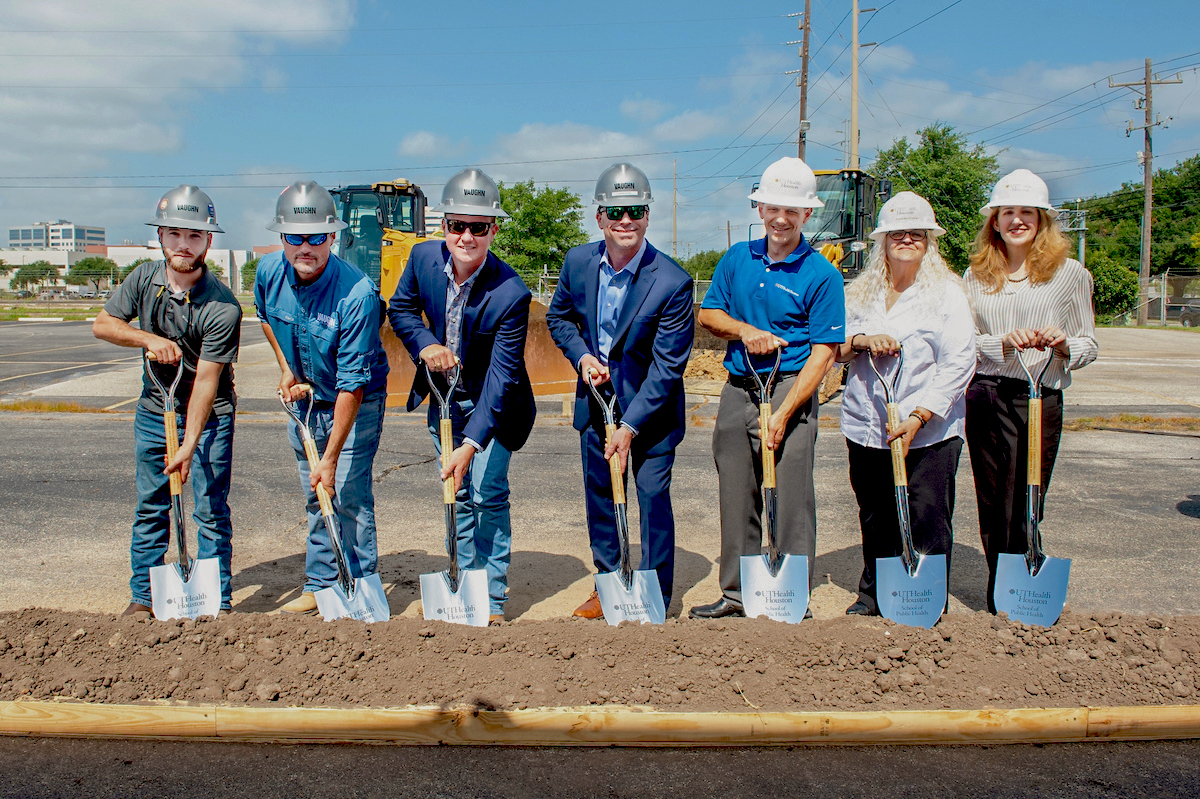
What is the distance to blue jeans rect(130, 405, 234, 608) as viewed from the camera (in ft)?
13.9

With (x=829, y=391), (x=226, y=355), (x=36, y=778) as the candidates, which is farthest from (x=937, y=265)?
(x=829, y=391)

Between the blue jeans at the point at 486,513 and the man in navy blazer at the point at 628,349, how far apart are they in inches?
15.7

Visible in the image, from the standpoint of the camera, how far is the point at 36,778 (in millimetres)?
3012

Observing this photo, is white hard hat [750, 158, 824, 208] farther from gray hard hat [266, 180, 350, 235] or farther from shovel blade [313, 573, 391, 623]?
shovel blade [313, 573, 391, 623]

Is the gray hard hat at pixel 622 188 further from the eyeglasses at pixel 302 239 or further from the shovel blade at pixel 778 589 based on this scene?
the shovel blade at pixel 778 589

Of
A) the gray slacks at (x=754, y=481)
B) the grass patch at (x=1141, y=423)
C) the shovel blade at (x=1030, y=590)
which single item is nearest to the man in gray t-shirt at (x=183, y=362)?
the gray slacks at (x=754, y=481)

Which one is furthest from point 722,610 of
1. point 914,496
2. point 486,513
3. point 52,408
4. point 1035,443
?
point 52,408

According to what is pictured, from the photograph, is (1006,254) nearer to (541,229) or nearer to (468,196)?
(468,196)

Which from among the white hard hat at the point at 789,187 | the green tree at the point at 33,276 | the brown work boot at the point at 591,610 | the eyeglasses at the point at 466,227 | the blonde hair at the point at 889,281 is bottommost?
the brown work boot at the point at 591,610

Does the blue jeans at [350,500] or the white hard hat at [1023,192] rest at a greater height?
the white hard hat at [1023,192]

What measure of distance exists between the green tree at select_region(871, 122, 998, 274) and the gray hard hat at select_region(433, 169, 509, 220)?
4651 centimetres

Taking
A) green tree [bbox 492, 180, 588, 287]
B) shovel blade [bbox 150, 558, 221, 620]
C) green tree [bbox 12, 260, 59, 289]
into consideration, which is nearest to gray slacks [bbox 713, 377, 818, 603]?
shovel blade [bbox 150, 558, 221, 620]

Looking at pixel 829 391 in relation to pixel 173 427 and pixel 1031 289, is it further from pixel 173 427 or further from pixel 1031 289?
pixel 173 427

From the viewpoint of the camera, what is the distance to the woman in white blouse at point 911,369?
408 centimetres
